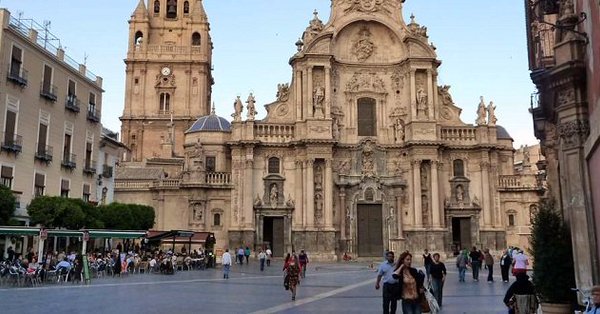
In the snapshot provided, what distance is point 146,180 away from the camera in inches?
2066

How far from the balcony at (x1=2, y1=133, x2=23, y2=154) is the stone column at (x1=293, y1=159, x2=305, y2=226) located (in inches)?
825

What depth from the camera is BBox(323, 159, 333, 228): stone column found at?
44.2 meters

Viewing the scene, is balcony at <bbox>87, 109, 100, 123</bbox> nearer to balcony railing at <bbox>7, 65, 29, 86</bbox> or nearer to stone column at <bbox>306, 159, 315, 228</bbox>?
balcony railing at <bbox>7, 65, 29, 86</bbox>

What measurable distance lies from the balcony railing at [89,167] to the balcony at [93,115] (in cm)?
275

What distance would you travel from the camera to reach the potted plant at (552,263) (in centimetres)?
1309

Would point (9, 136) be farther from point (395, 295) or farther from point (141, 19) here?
point (141, 19)

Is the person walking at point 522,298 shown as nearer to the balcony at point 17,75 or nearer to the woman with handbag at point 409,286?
the woman with handbag at point 409,286

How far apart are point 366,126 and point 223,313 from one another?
1369 inches

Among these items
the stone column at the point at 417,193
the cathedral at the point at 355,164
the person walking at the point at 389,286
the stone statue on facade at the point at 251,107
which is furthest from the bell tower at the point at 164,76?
the person walking at the point at 389,286

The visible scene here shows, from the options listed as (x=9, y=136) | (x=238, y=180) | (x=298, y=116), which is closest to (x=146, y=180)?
(x=238, y=180)

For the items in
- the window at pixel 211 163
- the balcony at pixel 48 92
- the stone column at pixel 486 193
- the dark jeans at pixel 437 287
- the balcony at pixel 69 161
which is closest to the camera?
the dark jeans at pixel 437 287

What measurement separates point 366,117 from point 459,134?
7.74 metres

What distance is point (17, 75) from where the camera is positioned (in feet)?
98.8

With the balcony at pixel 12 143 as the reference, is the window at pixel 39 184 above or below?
below
